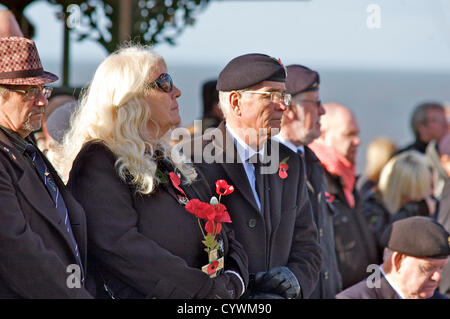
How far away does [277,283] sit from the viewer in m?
3.34

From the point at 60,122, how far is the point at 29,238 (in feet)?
5.54

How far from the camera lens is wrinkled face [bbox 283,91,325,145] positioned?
4531 mm

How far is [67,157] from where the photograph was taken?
325 cm

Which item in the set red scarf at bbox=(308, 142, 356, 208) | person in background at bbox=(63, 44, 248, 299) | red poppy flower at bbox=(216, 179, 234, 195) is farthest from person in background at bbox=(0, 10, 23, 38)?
red scarf at bbox=(308, 142, 356, 208)

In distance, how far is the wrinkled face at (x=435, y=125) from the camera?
7797 millimetres

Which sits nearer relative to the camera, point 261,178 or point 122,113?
point 122,113

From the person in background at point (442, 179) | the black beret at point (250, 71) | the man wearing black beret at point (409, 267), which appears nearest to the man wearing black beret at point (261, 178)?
the black beret at point (250, 71)

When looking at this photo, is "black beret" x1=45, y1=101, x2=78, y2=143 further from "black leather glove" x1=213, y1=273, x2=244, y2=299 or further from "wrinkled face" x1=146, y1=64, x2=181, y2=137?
"black leather glove" x1=213, y1=273, x2=244, y2=299

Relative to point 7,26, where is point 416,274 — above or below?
below

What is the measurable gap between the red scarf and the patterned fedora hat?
98.1 inches

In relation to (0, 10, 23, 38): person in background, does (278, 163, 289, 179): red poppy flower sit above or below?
below

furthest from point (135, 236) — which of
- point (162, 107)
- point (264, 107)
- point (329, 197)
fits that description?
point (329, 197)

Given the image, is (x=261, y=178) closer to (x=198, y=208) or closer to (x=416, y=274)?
(x=198, y=208)

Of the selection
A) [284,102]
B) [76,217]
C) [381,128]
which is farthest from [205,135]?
[381,128]
